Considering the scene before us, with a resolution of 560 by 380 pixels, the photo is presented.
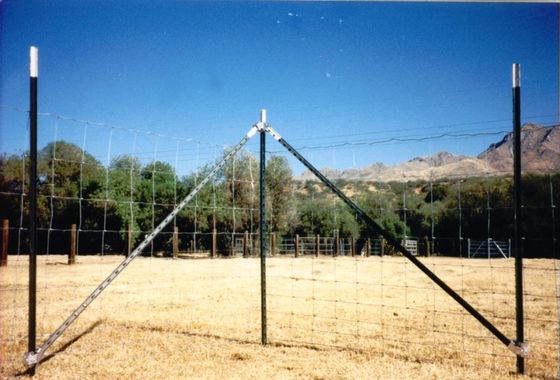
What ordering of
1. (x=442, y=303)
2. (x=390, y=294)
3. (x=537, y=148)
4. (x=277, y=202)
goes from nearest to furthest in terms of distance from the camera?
(x=537, y=148) → (x=442, y=303) → (x=390, y=294) → (x=277, y=202)

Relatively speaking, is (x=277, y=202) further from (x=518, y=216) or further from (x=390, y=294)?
(x=518, y=216)

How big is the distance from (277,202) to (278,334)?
24.1 metres

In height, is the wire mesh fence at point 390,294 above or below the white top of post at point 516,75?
below

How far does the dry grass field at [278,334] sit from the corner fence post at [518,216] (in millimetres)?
430

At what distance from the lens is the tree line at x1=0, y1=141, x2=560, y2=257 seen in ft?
23.6

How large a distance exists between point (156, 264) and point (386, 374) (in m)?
17.9

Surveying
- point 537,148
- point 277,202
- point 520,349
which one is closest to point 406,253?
point 520,349

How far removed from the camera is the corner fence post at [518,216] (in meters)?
4.86

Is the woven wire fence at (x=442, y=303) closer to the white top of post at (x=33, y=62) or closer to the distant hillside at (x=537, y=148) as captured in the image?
the distant hillside at (x=537, y=148)

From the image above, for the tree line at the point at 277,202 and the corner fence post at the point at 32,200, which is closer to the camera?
the corner fence post at the point at 32,200

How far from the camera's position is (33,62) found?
5.09 m

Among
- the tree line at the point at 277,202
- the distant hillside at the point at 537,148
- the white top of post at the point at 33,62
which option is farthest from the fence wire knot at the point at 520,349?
the white top of post at the point at 33,62

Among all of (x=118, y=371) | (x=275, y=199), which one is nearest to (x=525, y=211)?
(x=118, y=371)

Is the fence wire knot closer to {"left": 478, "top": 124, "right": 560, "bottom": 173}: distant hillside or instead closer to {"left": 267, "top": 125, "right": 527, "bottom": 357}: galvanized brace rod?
{"left": 267, "top": 125, "right": 527, "bottom": 357}: galvanized brace rod
